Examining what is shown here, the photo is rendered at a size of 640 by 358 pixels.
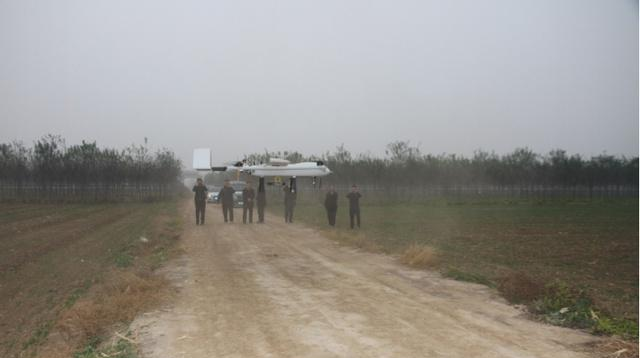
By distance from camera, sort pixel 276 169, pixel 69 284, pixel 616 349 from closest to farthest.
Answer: pixel 616 349 → pixel 69 284 → pixel 276 169

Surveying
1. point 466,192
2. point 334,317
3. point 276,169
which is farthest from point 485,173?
point 334,317

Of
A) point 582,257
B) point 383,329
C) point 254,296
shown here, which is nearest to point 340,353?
point 383,329

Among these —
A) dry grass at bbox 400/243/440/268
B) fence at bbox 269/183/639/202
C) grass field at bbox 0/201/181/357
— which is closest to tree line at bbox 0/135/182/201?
fence at bbox 269/183/639/202

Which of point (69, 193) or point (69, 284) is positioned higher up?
point (69, 193)

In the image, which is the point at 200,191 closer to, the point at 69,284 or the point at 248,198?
the point at 248,198

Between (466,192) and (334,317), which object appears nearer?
(334,317)

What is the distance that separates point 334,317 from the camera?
7836 mm

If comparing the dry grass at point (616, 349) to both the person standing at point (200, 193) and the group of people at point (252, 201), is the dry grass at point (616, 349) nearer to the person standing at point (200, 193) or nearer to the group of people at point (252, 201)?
the group of people at point (252, 201)

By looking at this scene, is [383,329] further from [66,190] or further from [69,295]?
[66,190]

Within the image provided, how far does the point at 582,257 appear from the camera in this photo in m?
15.1

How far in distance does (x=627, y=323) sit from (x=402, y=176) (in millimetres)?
48427

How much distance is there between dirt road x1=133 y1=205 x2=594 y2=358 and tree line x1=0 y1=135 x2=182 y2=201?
41307 millimetres

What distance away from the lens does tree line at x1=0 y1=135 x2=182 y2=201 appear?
48.3 metres

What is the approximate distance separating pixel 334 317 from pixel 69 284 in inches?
247
